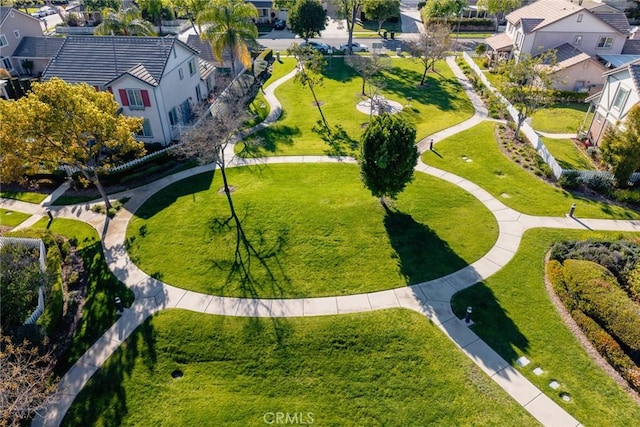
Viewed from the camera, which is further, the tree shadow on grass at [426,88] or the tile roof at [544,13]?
the tile roof at [544,13]

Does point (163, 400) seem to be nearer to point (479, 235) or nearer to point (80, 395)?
point (80, 395)

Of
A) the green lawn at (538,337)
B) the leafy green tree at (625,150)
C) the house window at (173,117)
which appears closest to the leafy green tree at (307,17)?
the house window at (173,117)

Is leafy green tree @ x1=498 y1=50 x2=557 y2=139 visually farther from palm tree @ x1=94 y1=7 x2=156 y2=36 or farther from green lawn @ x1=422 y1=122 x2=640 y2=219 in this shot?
palm tree @ x1=94 y1=7 x2=156 y2=36

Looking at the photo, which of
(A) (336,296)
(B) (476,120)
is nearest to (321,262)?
(A) (336,296)

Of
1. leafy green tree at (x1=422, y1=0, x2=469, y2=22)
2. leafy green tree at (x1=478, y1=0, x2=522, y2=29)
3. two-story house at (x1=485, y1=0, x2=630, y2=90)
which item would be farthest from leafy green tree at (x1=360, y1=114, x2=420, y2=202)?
leafy green tree at (x1=478, y1=0, x2=522, y2=29)

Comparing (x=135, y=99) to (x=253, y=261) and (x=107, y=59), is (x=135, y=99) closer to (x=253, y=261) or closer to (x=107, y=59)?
(x=107, y=59)

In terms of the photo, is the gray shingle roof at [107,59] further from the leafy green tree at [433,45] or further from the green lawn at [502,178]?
the leafy green tree at [433,45]
